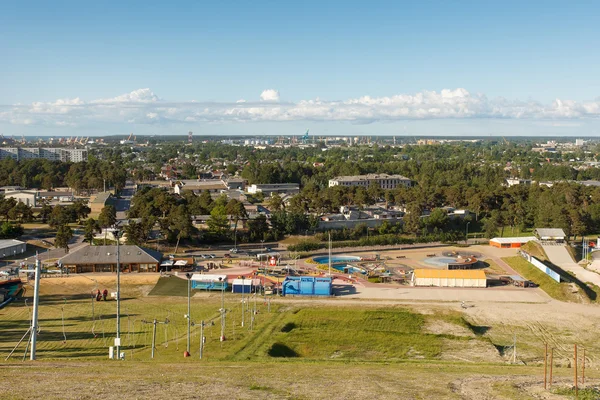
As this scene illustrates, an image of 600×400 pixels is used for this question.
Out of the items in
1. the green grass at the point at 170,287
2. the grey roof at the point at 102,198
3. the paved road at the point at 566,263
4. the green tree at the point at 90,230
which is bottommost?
the green grass at the point at 170,287

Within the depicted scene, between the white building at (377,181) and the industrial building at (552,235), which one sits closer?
the industrial building at (552,235)

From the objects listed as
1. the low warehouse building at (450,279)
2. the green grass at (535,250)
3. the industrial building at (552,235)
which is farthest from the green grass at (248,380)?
the industrial building at (552,235)

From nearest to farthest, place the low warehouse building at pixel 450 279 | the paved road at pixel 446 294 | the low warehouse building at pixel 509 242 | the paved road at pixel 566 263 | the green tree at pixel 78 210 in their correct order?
1. the paved road at pixel 446 294
2. the low warehouse building at pixel 450 279
3. the paved road at pixel 566 263
4. the low warehouse building at pixel 509 242
5. the green tree at pixel 78 210

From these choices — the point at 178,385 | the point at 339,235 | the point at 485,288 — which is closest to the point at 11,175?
the point at 339,235

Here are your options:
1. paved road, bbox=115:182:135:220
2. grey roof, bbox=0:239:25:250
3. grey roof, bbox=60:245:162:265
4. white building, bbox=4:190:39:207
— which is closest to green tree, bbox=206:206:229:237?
grey roof, bbox=60:245:162:265

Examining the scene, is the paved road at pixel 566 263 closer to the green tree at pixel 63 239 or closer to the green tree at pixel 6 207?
the green tree at pixel 63 239

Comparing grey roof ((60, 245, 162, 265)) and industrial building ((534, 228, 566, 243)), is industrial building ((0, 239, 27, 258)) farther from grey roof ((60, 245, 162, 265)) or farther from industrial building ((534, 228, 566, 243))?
industrial building ((534, 228, 566, 243))

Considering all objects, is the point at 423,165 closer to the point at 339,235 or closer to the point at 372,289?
the point at 339,235

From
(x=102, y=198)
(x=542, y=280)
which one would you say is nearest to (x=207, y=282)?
Answer: (x=542, y=280)
